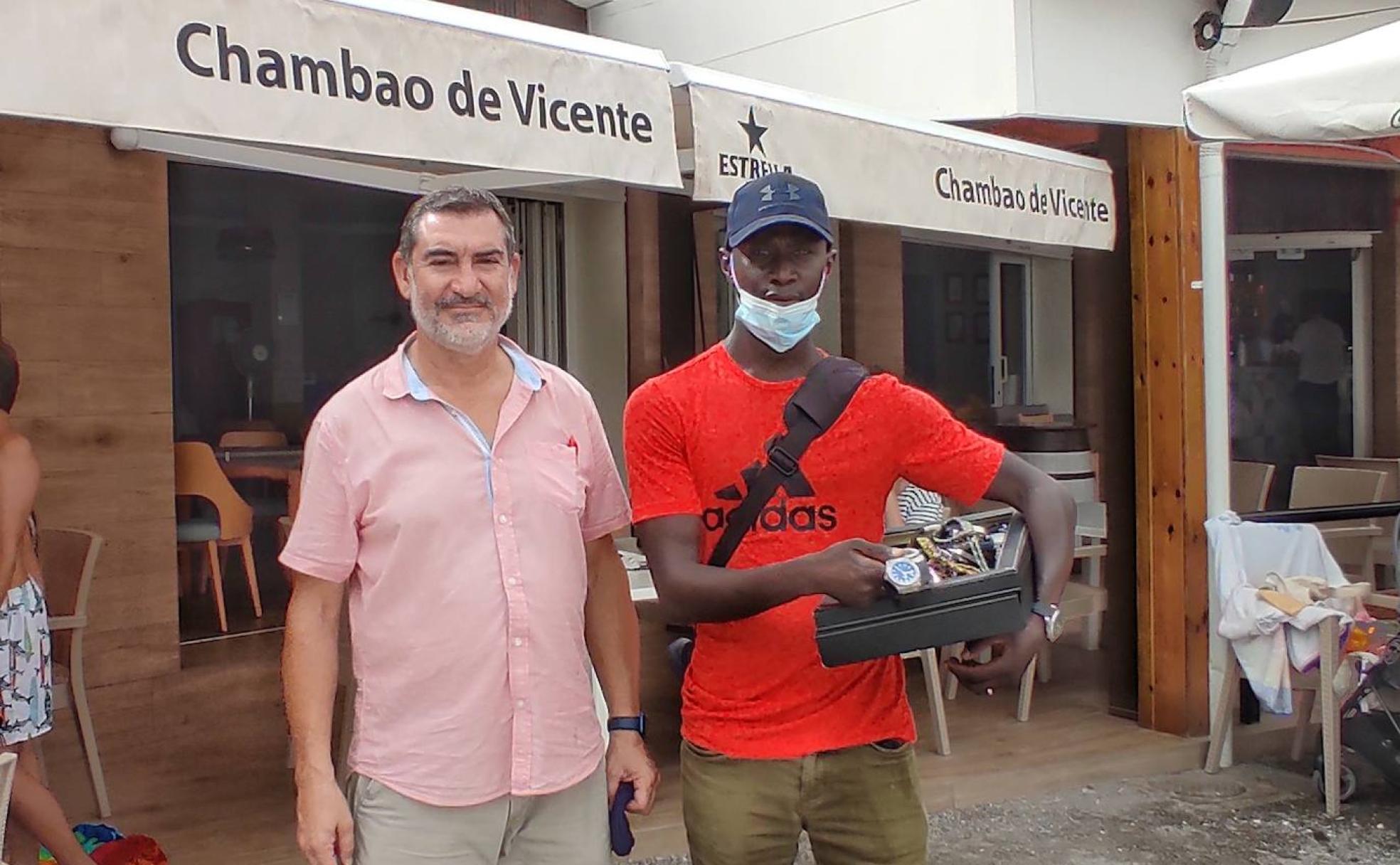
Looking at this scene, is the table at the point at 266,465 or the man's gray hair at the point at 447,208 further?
the table at the point at 266,465

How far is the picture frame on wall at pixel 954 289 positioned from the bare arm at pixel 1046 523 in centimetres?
787

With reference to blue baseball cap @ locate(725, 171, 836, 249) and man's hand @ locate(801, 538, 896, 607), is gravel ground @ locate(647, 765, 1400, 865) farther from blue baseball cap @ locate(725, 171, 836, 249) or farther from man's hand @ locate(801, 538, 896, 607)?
blue baseball cap @ locate(725, 171, 836, 249)

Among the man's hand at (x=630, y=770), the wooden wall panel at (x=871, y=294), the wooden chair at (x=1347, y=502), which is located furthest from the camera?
the wooden wall panel at (x=871, y=294)

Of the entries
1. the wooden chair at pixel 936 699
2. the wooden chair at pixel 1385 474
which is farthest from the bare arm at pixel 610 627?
the wooden chair at pixel 1385 474

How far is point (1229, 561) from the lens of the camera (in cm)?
544

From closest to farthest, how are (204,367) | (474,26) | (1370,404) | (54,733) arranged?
(474,26)
(54,733)
(204,367)
(1370,404)

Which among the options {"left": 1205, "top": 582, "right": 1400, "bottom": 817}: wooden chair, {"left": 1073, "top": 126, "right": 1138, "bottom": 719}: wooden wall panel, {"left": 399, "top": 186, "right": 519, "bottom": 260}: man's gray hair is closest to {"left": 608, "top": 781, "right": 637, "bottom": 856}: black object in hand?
{"left": 399, "top": 186, "right": 519, "bottom": 260}: man's gray hair

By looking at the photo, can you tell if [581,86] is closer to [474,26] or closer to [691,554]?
[474,26]

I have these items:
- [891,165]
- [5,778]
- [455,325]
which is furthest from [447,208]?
[891,165]

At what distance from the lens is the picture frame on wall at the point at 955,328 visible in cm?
1011

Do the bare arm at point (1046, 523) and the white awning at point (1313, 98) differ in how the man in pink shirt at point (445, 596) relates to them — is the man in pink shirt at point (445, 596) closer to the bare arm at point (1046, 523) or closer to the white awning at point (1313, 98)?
the bare arm at point (1046, 523)

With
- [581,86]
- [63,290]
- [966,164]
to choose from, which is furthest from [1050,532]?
[63,290]

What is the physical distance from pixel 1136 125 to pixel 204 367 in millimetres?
4775

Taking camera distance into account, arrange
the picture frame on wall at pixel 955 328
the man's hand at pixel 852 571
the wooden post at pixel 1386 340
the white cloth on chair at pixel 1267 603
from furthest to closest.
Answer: the picture frame on wall at pixel 955 328
the wooden post at pixel 1386 340
the white cloth on chair at pixel 1267 603
the man's hand at pixel 852 571
